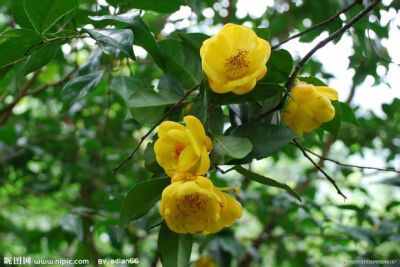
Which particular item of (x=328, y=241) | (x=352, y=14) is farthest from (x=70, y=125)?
(x=352, y=14)

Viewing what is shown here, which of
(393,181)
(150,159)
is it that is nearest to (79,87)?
(150,159)

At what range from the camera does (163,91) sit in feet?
2.43

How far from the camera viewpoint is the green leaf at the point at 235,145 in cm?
54

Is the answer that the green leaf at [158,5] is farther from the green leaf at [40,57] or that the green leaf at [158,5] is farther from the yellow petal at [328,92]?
the yellow petal at [328,92]

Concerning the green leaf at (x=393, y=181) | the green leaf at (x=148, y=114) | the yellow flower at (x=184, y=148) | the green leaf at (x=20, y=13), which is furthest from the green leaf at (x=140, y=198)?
the green leaf at (x=393, y=181)

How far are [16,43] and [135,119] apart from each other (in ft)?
0.77

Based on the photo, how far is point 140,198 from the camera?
599mm

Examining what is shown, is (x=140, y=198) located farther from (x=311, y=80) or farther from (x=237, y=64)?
(x=311, y=80)

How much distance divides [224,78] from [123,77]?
16.0 inches

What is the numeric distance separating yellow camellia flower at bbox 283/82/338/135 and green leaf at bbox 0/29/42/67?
44cm

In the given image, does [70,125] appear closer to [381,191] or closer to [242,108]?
[242,108]

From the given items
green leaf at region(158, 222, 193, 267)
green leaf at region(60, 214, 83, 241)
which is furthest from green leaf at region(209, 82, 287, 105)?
green leaf at region(60, 214, 83, 241)

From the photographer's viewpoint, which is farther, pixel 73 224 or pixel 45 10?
pixel 73 224

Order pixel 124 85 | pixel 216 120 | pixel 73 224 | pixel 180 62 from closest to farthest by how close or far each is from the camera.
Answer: pixel 216 120
pixel 180 62
pixel 124 85
pixel 73 224
